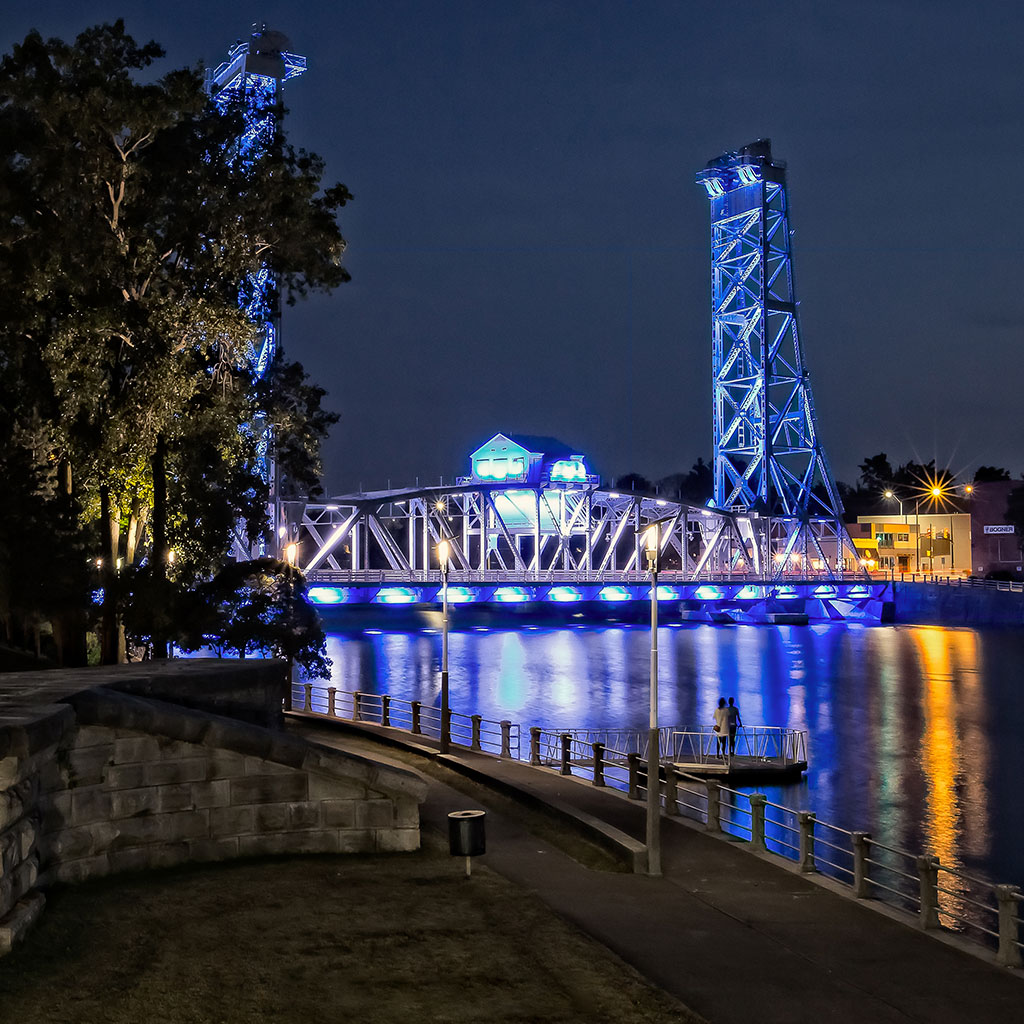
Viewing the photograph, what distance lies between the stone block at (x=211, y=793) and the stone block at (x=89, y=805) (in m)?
1.17

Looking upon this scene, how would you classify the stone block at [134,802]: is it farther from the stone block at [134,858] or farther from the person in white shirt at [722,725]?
the person in white shirt at [722,725]

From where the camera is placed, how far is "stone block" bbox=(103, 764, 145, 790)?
1445cm

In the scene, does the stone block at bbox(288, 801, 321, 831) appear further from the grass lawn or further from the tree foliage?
the tree foliage

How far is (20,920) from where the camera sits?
11.6 metres

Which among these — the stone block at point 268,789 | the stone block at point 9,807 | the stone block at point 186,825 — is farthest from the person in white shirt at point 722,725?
the stone block at point 9,807

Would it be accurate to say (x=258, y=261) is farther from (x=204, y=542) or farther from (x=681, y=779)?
(x=681, y=779)

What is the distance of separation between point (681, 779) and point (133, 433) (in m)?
16.1

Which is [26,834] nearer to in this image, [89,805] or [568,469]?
[89,805]

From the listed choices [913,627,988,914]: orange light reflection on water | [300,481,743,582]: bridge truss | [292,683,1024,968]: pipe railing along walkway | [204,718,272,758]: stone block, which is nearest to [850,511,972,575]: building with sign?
[300,481,743,582]: bridge truss

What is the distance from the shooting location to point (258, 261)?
1173 inches

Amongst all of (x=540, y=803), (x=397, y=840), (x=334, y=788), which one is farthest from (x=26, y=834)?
(x=540, y=803)

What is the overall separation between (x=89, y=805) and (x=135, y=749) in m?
0.81

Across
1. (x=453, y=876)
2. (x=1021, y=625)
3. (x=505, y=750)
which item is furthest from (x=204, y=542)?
(x=1021, y=625)

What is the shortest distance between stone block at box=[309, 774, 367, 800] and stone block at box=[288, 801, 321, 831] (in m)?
0.12
